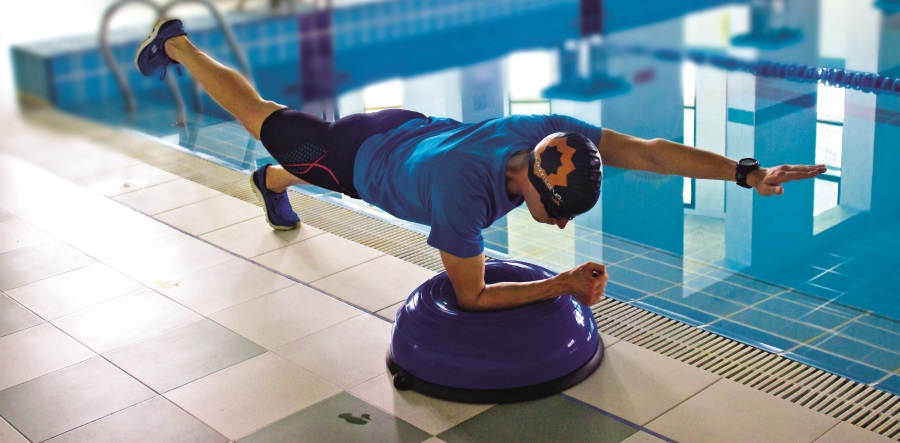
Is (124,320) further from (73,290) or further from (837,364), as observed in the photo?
(837,364)

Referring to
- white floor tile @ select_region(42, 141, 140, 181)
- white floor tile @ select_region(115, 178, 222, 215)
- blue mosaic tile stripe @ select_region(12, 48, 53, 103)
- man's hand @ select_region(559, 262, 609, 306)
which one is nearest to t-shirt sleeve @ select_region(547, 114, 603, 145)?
man's hand @ select_region(559, 262, 609, 306)

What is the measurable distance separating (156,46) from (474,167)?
1.94 m

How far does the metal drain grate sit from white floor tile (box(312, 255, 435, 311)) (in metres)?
0.78

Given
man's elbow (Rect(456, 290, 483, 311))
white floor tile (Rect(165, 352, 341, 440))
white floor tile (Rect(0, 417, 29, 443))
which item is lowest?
white floor tile (Rect(165, 352, 341, 440))

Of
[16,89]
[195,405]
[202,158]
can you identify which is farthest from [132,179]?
[16,89]

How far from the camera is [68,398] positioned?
321cm

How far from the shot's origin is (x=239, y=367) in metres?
3.37

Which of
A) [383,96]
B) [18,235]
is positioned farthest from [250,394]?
[383,96]

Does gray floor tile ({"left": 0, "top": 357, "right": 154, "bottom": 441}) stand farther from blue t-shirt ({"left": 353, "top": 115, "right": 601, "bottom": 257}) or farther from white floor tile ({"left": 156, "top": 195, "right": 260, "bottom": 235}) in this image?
white floor tile ({"left": 156, "top": 195, "right": 260, "bottom": 235})

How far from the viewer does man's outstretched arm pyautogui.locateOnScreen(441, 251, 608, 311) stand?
2.89 meters

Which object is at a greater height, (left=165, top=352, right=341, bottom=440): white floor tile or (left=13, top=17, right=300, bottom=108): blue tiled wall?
(left=13, top=17, right=300, bottom=108): blue tiled wall

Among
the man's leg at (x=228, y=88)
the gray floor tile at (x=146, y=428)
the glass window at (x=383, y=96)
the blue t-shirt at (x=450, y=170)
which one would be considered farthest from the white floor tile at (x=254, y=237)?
the glass window at (x=383, y=96)

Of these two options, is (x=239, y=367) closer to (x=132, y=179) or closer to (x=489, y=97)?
(x=132, y=179)

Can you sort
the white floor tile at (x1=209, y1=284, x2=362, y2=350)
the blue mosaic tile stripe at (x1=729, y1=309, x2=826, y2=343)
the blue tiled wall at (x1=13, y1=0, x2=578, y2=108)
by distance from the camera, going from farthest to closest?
the blue tiled wall at (x1=13, y1=0, x2=578, y2=108) < the white floor tile at (x1=209, y1=284, x2=362, y2=350) < the blue mosaic tile stripe at (x1=729, y1=309, x2=826, y2=343)
